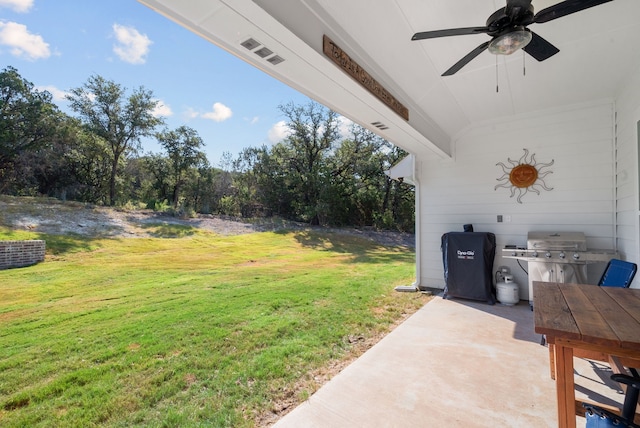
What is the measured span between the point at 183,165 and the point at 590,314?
1346cm

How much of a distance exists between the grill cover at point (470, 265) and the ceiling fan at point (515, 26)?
→ 281 cm

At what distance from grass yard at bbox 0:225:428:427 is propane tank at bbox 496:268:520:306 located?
1.20 m

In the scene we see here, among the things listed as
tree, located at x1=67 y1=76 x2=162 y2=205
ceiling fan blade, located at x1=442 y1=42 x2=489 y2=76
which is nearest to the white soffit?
ceiling fan blade, located at x1=442 y1=42 x2=489 y2=76

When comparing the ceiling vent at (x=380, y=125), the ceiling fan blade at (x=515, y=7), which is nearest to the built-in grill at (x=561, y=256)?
the ceiling vent at (x=380, y=125)

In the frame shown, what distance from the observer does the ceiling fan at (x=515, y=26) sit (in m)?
1.66

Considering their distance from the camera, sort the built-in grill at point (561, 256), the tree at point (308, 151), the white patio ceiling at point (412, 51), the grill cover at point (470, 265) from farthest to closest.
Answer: the tree at point (308, 151) < the grill cover at point (470, 265) < the built-in grill at point (561, 256) < the white patio ceiling at point (412, 51)

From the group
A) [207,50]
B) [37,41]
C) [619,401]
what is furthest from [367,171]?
[619,401]

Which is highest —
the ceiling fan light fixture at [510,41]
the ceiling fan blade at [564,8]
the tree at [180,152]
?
the tree at [180,152]

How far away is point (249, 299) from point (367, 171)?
1058 cm

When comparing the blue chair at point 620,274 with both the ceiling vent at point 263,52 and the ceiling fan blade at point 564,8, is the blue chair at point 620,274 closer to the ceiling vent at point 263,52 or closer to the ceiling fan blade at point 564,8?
the ceiling fan blade at point 564,8

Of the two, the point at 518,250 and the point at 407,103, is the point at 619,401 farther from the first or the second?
the point at 407,103

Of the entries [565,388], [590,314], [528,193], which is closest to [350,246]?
[528,193]

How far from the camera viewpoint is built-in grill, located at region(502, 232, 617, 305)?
3.42 meters

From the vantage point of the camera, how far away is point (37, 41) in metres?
4.86
